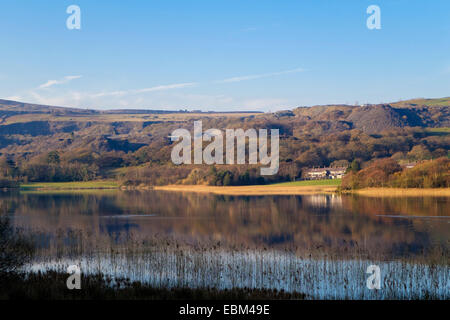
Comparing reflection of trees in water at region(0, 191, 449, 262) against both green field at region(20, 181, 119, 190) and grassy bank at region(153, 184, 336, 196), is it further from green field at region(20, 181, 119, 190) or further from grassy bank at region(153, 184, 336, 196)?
green field at region(20, 181, 119, 190)

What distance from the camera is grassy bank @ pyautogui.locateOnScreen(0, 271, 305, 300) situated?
15.0 m

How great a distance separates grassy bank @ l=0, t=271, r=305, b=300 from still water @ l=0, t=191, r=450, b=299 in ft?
4.18

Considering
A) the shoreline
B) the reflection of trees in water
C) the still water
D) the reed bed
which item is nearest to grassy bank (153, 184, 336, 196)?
the shoreline

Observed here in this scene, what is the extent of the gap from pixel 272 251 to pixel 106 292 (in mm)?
11589

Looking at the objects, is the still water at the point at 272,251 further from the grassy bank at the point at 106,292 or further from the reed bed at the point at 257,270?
the grassy bank at the point at 106,292

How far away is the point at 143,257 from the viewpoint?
23.2m

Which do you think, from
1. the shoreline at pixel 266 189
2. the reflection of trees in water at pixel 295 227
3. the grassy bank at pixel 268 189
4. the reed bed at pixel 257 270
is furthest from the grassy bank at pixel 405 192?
the reed bed at pixel 257 270

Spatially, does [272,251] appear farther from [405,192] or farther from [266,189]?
[266,189]

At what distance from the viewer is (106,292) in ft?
51.4

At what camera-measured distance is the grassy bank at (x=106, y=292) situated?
49.2 ft

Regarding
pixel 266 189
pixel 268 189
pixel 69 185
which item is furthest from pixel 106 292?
pixel 69 185
